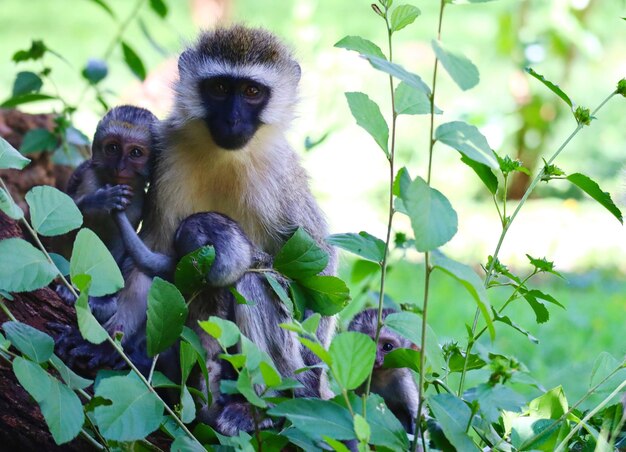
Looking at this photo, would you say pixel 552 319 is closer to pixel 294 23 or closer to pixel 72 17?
pixel 294 23

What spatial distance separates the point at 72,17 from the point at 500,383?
13935mm

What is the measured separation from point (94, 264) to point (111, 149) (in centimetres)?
151

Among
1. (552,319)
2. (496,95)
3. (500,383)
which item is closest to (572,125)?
(496,95)

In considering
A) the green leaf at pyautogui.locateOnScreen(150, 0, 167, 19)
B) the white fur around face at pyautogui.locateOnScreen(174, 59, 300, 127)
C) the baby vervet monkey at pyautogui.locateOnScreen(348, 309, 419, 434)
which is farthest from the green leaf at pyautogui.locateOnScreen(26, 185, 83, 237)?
the green leaf at pyautogui.locateOnScreen(150, 0, 167, 19)

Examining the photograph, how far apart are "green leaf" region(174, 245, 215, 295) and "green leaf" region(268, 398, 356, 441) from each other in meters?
0.68

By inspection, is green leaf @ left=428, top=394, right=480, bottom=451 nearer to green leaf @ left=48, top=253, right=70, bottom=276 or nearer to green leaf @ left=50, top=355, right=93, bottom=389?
green leaf @ left=50, top=355, right=93, bottom=389

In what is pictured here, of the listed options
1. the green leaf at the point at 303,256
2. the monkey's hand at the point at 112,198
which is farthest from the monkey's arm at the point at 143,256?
the green leaf at the point at 303,256

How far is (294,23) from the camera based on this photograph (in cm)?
1061

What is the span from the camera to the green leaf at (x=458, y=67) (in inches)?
74.7

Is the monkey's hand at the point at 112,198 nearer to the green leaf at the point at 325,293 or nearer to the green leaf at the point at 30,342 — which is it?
the green leaf at the point at 325,293

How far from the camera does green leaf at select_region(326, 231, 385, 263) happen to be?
2434 millimetres

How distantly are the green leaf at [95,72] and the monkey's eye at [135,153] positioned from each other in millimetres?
1328

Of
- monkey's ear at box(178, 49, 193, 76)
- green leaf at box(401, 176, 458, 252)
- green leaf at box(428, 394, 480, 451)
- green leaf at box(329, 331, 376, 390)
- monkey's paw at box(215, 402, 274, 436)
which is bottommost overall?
monkey's paw at box(215, 402, 274, 436)

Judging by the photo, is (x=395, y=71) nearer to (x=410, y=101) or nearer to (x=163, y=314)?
(x=410, y=101)
